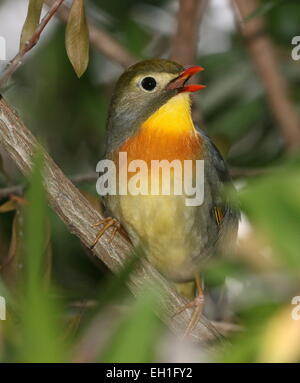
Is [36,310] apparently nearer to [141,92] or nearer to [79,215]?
[79,215]

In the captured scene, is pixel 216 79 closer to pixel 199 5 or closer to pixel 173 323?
pixel 199 5

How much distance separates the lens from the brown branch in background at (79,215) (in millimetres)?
2408

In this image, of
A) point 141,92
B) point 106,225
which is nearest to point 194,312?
point 106,225

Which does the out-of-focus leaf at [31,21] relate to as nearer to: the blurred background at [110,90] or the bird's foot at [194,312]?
the blurred background at [110,90]

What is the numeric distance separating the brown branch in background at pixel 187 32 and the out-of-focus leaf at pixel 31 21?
5.47ft

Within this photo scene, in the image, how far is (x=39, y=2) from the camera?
235 centimetres

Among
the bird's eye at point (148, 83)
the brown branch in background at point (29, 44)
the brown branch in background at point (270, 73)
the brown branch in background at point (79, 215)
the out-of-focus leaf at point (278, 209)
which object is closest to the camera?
the out-of-focus leaf at point (278, 209)

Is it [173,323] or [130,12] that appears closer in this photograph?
[173,323]

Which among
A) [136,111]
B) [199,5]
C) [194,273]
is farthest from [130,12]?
[194,273]

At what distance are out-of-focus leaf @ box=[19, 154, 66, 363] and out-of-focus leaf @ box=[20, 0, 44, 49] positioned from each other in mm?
1019

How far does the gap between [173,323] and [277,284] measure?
41.9 inches

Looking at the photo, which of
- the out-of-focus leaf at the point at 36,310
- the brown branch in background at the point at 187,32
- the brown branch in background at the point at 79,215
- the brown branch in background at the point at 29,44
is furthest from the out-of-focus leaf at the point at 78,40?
the brown branch in background at the point at 187,32

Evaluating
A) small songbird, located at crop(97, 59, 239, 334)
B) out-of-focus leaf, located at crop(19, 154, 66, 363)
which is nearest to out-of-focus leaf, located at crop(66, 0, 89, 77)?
small songbird, located at crop(97, 59, 239, 334)

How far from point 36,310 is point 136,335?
0.55 feet
